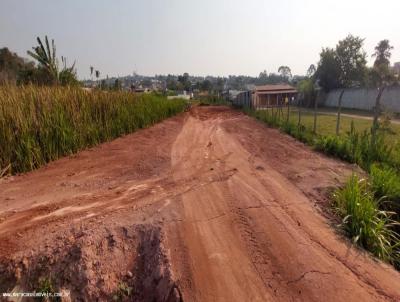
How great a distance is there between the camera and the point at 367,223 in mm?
4223

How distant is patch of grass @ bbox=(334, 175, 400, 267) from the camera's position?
13.1 ft

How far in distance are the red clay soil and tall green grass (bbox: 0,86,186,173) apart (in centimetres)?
65

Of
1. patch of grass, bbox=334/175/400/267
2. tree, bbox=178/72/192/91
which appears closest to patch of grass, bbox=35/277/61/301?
patch of grass, bbox=334/175/400/267

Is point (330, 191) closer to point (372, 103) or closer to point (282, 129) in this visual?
point (282, 129)

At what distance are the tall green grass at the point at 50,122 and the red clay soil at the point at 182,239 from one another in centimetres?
65

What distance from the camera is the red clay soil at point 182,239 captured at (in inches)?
125

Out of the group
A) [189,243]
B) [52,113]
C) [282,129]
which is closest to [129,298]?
[189,243]

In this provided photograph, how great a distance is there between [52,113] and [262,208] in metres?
5.50

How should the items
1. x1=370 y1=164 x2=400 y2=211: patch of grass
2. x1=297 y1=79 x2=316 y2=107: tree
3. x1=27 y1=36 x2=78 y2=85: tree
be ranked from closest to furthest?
1. x1=370 y1=164 x2=400 y2=211: patch of grass
2. x1=27 y1=36 x2=78 y2=85: tree
3. x1=297 y1=79 x2=316 y2=107: tree

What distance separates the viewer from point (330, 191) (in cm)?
539

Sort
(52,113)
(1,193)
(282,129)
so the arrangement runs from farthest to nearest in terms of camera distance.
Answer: (282,129)
(52,113)
(1,193)

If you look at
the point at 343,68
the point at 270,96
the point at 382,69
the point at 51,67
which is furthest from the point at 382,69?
the point at 51,67

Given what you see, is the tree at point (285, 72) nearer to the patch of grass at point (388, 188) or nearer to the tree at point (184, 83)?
the tree at point (184, 83)

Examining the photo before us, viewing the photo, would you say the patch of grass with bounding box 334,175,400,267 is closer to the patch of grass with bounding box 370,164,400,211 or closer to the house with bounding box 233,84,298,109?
the patch of grass with bounding box 370,164,400,211
